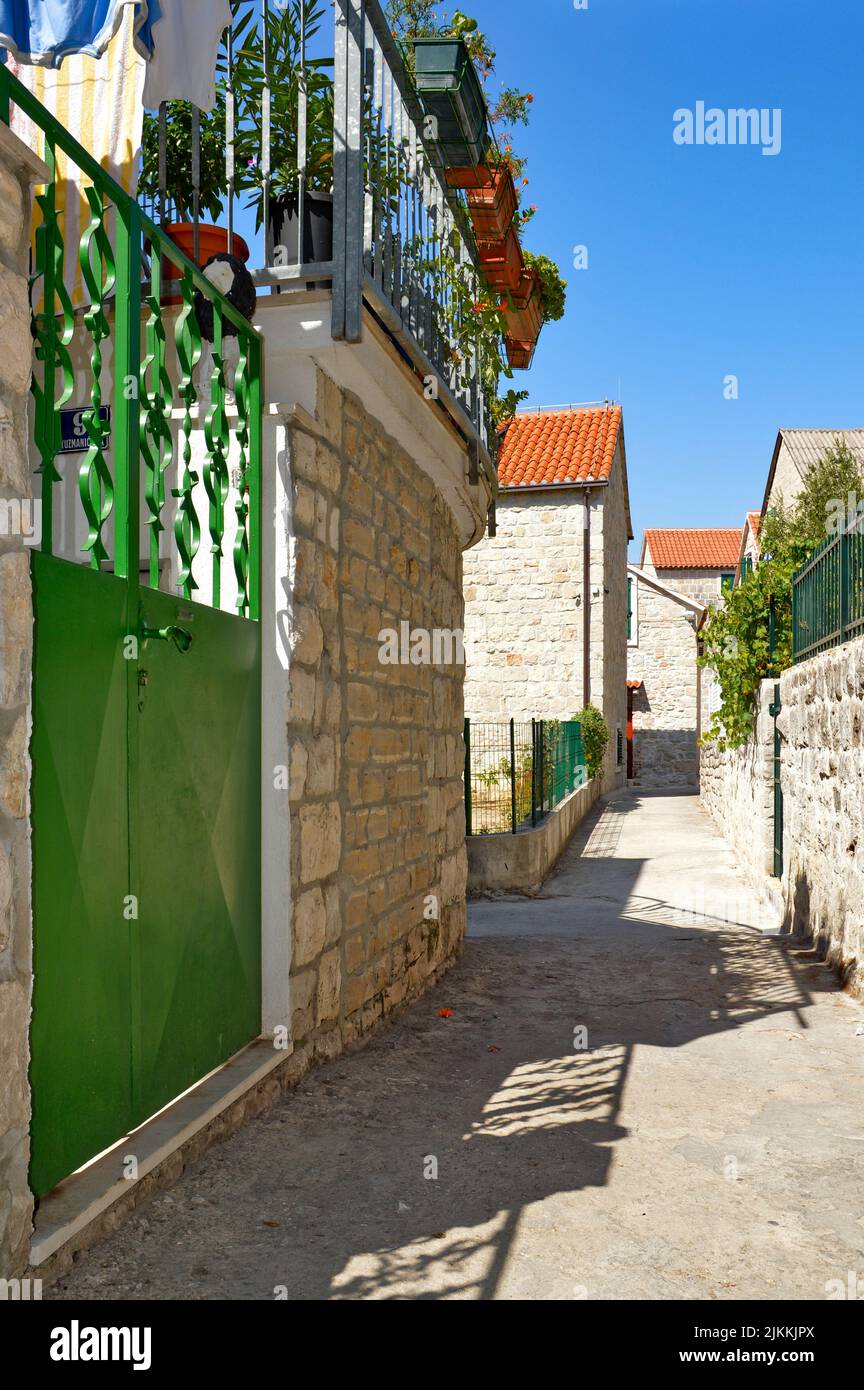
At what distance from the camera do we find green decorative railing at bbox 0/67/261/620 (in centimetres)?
273

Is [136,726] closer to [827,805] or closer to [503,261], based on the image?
[503,261]

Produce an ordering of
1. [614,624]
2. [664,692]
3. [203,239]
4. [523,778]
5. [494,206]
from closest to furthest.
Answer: [203,239] < [494,206] < [523,778] < [614,624] < [664,692]

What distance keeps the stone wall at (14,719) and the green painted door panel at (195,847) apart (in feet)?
2.09

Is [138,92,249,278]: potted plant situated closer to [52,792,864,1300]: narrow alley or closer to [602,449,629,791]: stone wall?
[52,792,864,1300]: narrow alley

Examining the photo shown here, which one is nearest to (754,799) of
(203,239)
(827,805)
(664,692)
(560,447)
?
(827,805)

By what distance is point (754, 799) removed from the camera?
10281 mm

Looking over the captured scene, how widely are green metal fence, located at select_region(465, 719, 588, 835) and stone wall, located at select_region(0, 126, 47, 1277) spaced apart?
7196mm

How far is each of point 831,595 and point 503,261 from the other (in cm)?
305

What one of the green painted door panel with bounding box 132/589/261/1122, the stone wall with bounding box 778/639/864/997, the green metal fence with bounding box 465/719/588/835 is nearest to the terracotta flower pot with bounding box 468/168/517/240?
the stone wall with bounding box 778/639/864/997

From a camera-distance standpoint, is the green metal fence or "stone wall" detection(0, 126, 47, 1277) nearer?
"stone wall" detection(0, 126, 47, 1277)

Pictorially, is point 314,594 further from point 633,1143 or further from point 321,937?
point 633,1143

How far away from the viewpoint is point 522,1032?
532 cm

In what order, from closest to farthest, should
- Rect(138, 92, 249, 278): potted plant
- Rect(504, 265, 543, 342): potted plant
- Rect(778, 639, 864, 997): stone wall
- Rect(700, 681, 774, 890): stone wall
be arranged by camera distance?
Rect(138, 92, 249, 278): potted plant → Rect(778, 639, 864, 997): stone wall → Rect(504, 265, 543, 342): potted plant → Rect(700, 681, 774, 890): stone wall
